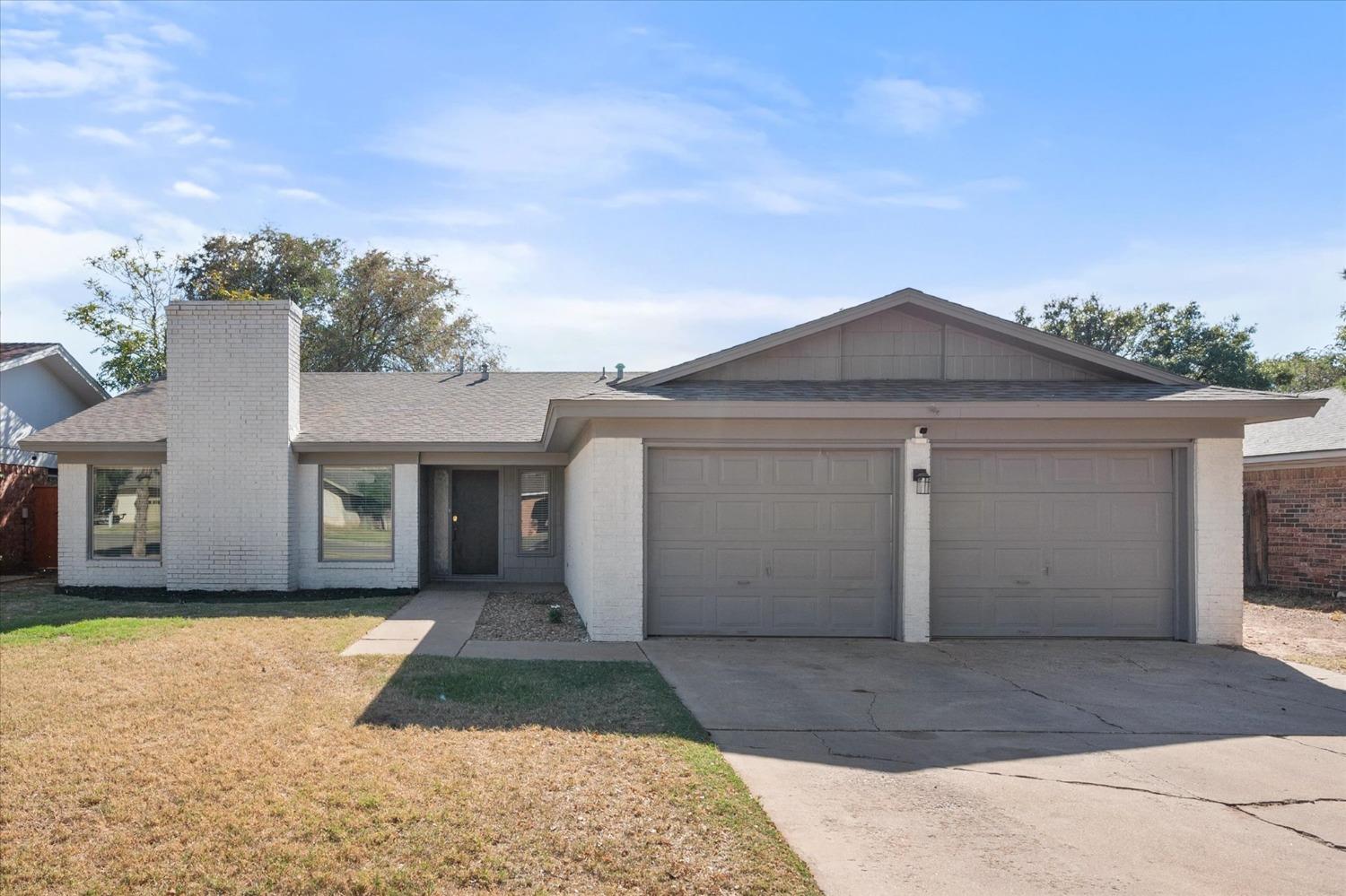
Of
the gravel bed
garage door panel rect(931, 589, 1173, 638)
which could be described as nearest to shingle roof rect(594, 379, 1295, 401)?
garage door panel rect(931, 589, 1173, 638)

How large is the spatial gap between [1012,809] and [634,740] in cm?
241

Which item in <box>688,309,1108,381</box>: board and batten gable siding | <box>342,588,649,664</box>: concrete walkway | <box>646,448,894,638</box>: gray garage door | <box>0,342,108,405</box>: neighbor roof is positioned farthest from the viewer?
<box>0,342,108,405</box>: neighbor roof

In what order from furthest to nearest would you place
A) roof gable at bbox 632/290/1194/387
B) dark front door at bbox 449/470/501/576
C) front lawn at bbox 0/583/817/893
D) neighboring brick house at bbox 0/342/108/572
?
neighboring brick house at bbox 0/342/108/572
dark front door at bbox 449/470/501/576
roof gable at bbox 632/290/1194/387
front lawn at bbox 0/583/817/893

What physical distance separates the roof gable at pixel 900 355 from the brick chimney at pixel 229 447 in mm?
6932

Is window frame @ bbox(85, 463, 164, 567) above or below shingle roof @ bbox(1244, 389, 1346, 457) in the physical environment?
below

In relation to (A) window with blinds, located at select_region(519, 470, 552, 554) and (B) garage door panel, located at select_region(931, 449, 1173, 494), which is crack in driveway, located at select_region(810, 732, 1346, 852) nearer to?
(B) garage door panel, located at select_region(931, 449, 1173, 494)

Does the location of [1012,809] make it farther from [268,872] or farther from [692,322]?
[692,322]

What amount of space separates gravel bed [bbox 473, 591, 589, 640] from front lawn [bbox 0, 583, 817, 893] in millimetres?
1667

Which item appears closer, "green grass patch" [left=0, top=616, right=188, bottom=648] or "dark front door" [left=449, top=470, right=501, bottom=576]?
"green grass patch" [left=0, top=616, right=188, bottom=648]

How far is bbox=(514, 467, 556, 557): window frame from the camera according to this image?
15.2 meters

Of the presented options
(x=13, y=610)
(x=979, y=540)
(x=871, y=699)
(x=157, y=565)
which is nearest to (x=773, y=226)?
(x=979, y=540)

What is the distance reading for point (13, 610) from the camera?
1172 cm

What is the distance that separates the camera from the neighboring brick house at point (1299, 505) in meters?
13.3

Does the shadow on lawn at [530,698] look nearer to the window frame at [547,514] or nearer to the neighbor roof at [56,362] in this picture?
the window frame at [547,514]
